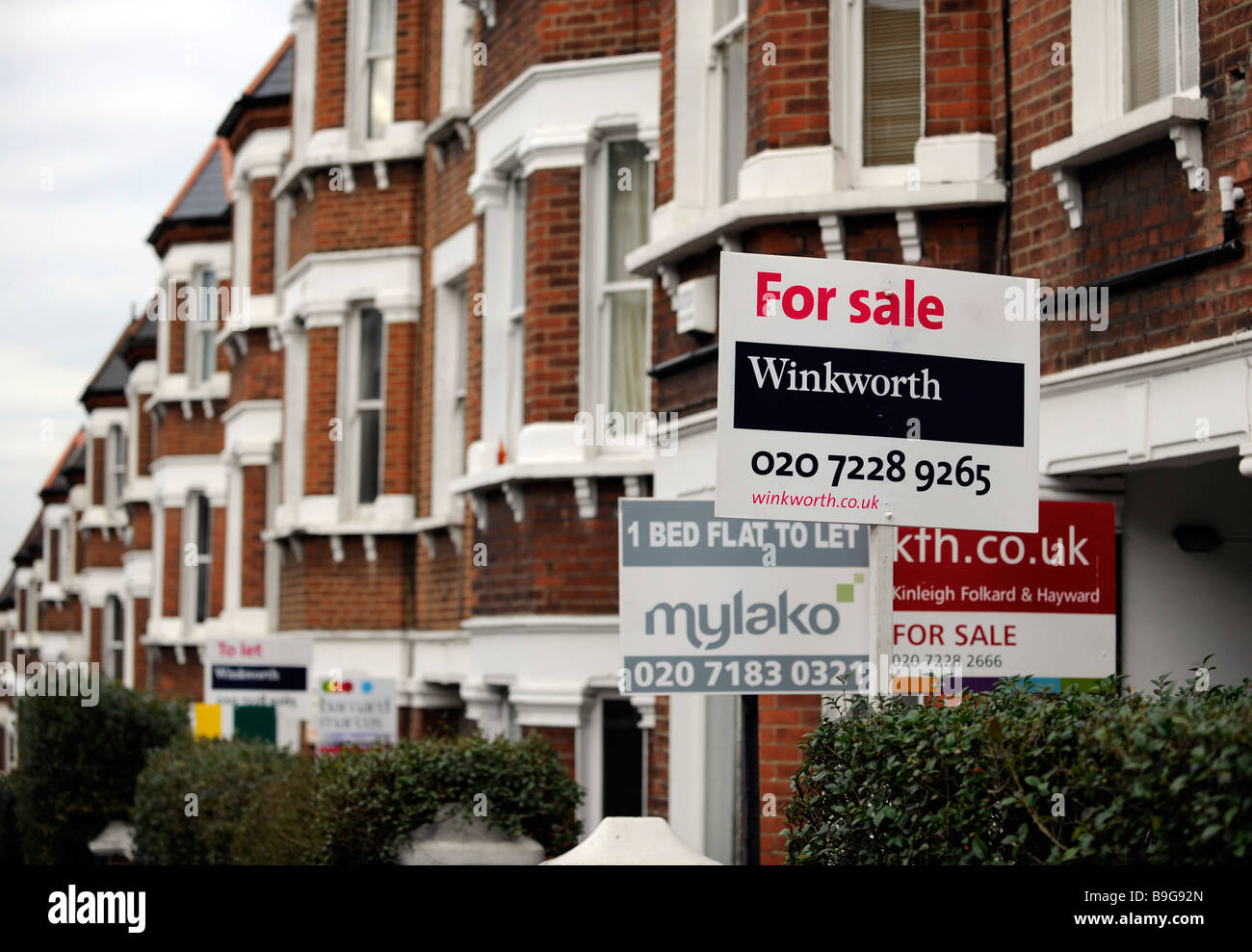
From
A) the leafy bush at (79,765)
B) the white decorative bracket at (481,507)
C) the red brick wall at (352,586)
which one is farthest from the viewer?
the leafy bush at (79,765)

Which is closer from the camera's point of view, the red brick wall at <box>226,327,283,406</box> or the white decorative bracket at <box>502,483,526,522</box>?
the white decorative bracket at <box>502,483,526,522</box>

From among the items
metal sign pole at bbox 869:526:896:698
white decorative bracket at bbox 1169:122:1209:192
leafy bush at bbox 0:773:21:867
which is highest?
white decorative bracket at bbox 1169:122:1209:192

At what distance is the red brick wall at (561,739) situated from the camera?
13453 millimetres

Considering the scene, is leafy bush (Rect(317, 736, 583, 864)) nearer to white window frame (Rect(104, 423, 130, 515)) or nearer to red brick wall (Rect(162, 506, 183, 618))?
red brick wall (Rect(162, 506, 183, 618))

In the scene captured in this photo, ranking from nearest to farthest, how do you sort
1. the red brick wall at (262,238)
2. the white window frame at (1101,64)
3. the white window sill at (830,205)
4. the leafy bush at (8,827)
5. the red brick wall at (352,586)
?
the white window frame at (1101,64) → the white window sill at (830,205) → the red brick wall at (352,586) → the leafy bush at (8,827) → the red brick wall at (262,238)

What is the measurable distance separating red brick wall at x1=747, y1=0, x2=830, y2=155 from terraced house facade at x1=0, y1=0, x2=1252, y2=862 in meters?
0.02

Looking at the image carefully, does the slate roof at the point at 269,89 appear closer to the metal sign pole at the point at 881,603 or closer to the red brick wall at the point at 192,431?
the red brick wall at the point at 192,431

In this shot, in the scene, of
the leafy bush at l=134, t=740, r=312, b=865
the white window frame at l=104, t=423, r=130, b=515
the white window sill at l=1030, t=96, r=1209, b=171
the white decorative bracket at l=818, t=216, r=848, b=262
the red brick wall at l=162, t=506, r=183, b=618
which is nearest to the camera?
the white window sill at l=1030, t=96, r=1209, b=171

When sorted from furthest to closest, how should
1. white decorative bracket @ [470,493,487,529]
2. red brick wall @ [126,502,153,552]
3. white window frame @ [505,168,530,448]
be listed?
red brick wall @ [126,502,153,552], white decorative bracket @ [470,493,487,529], white window frame @ [505,168,530,448]

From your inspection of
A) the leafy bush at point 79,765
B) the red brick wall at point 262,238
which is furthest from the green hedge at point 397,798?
the red brick wall at point 262,238

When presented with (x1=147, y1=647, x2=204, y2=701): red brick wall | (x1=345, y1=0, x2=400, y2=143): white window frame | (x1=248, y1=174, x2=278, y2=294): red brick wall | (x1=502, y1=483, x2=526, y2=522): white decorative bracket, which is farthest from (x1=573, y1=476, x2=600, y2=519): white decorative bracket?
(x1=147, y1=647, x2=204, y2=701): red brick wall

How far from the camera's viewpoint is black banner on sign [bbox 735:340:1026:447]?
19.9 feet

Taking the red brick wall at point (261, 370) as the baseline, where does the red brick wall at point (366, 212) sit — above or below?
above

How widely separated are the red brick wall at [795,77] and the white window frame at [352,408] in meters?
9.49
